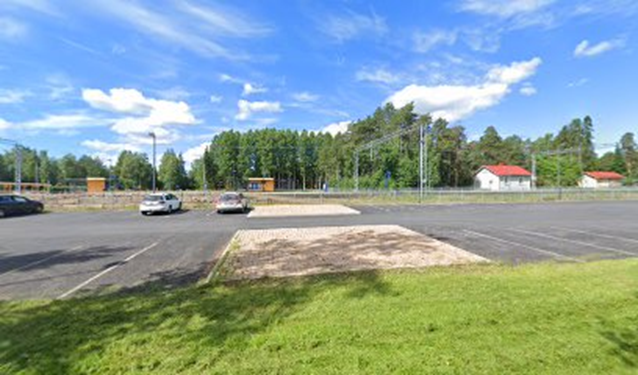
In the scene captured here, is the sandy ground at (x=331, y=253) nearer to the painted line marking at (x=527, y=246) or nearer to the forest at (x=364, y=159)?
the painted line marking at (x=527, y=246)

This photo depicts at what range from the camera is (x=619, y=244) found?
403 inches

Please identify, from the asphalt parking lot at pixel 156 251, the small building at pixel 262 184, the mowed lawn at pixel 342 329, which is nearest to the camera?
the mowed lawn at pixel 342 329

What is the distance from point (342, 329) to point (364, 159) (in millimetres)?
59422

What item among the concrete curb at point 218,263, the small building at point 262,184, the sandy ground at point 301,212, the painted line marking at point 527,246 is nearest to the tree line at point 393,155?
the small building at point 262,184

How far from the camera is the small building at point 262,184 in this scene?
6812 cm

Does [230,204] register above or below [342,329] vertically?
above

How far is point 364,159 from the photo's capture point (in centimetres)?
6244

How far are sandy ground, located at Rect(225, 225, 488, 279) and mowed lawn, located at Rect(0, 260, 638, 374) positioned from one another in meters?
1.22

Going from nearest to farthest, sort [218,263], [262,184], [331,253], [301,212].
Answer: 1. [218,263]
2. [331,253]
3. [301,212]
4. [262,184]

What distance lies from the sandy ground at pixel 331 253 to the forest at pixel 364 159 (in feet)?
145

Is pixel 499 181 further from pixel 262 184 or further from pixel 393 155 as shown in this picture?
pixel 262 184

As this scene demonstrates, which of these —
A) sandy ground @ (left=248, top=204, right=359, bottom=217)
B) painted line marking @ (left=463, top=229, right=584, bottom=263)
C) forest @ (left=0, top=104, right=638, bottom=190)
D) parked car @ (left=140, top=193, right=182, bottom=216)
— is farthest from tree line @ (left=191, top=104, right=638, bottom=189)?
painted line marking @ (left=463, top=229, right=584, bottom=263)

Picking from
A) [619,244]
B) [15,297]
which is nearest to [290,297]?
[15,297]

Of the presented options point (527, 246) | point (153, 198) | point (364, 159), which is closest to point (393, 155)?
point (364, 159)
